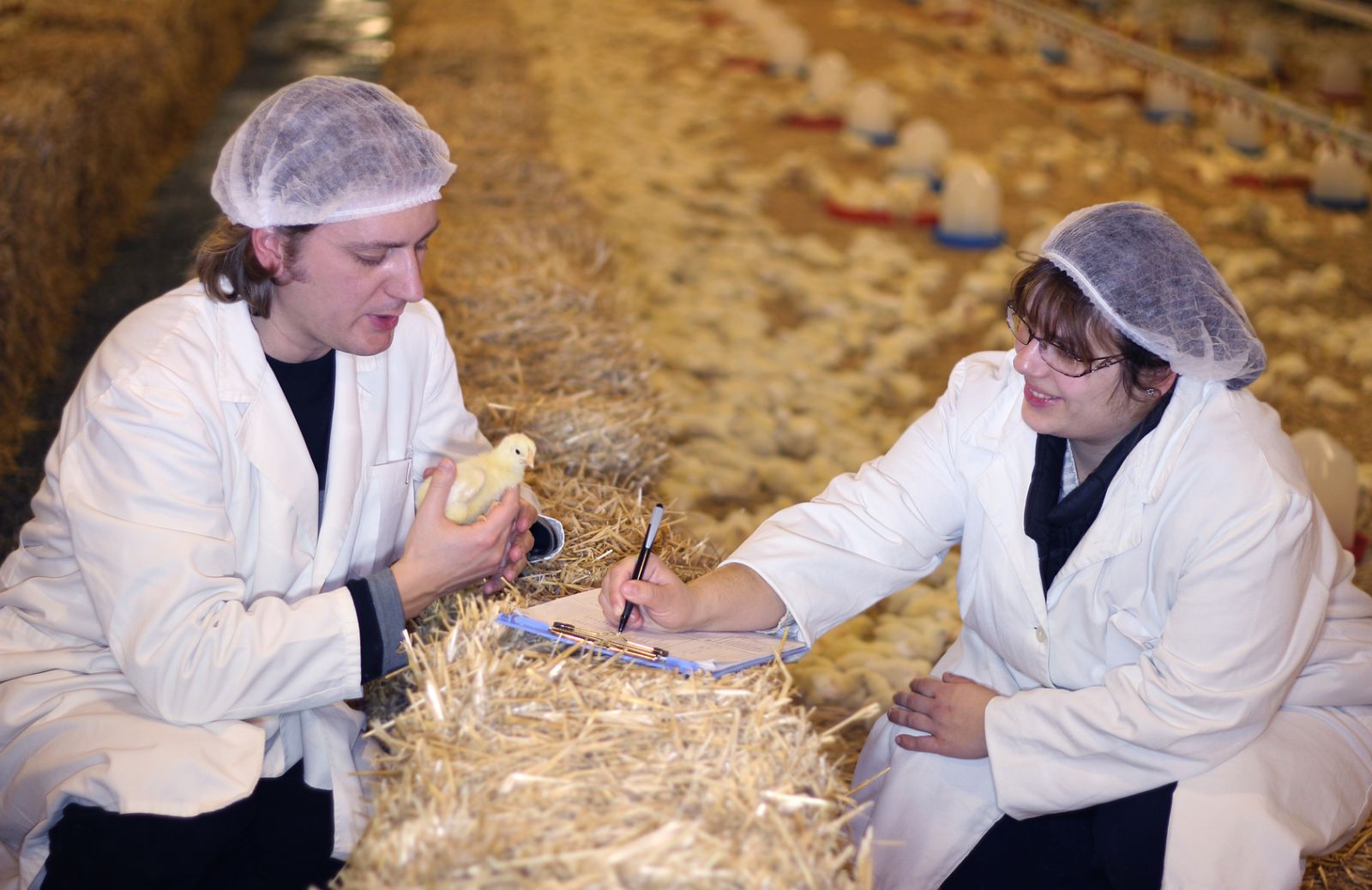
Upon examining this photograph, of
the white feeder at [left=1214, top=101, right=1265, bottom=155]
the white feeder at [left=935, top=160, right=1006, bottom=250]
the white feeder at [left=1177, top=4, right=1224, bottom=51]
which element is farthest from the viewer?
the white feeder at [left=1177, top=4, right=1224, bottom=51]

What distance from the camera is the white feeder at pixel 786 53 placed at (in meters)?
8.37

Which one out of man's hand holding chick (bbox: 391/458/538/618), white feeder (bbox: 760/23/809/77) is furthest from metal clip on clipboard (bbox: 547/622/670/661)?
white feeder (bbox: 760/23/809/77)

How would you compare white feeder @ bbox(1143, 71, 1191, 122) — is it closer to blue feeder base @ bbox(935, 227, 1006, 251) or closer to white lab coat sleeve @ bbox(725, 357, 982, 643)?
blue feeder base @ bbox(935, 227, 1006, 251)

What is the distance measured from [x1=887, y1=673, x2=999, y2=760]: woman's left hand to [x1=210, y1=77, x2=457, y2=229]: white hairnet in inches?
46.8

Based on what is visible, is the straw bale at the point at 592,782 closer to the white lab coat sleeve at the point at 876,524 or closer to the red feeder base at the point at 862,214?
the white lab coat sleeve at the point at 876,524

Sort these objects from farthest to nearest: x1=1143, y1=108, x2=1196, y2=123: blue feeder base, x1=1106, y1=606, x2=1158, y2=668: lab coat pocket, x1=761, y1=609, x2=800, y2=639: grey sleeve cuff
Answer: x1=1143, y1=108, x2=1196, y2=123: blue feeder base → x1=761, y1=609, x2=800, y2=639: grey sleeve cuff → x1=1106, y1=606, x2=1158, y2=668: lab coat pocket

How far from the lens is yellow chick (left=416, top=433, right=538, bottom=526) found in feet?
6.77

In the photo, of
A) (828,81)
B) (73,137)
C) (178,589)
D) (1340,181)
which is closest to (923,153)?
(828,81)

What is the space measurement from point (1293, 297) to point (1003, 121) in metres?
2.62

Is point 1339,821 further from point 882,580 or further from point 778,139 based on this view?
point 778,139

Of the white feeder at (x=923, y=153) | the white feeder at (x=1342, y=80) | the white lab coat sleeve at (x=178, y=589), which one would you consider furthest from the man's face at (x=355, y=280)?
the white feeder at (x=1342, y=80)

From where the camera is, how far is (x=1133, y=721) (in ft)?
6.24

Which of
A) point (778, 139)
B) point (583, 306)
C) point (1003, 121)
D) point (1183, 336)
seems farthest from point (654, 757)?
point (1003, 121)

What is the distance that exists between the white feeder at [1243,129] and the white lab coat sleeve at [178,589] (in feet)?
20.4
